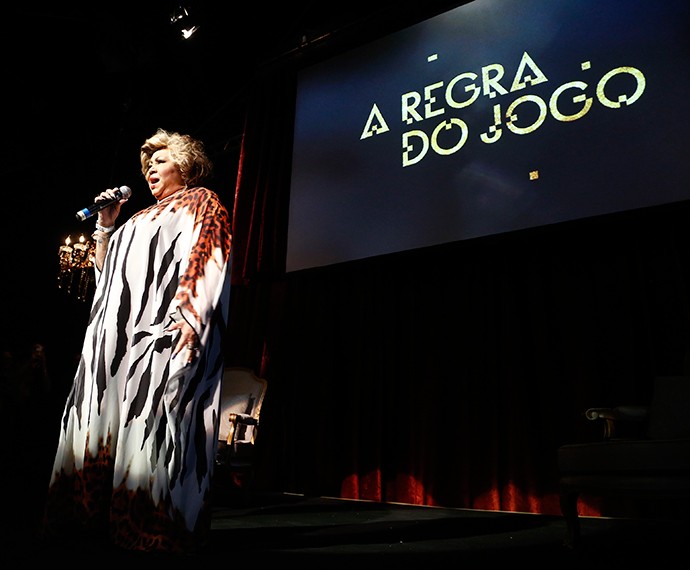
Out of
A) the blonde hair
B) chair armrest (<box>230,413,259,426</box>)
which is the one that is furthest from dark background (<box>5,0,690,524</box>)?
the blonde hair

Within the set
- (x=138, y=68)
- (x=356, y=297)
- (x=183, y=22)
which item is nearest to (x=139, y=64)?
(x=138, y=68)

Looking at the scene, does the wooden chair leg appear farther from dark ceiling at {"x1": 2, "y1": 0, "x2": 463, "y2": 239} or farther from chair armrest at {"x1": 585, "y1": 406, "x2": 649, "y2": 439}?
dark ceiling at {"x1": 2, "y1": 0, "x2": 463, "y2": 239}

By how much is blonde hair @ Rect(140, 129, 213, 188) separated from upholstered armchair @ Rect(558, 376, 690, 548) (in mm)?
1688

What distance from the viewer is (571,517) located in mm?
1943

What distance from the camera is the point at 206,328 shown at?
5.10 feet

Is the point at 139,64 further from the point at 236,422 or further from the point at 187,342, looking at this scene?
the point at 187,342

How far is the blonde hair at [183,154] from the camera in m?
1.85

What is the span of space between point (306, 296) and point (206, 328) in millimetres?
3002

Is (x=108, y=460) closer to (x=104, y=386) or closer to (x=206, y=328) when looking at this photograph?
(x=104, y=386)

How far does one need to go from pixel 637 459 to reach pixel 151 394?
157cm

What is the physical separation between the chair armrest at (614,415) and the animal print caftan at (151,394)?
1.57 m

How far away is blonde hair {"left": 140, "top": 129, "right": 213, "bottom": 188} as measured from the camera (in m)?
1.85

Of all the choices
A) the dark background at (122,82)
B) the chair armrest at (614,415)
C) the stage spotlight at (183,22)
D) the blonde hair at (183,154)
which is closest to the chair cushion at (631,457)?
the chair armrest at (614,415)

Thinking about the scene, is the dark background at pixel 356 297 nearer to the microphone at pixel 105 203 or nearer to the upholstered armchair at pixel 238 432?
the upholstered armchair at pixel 238 432
